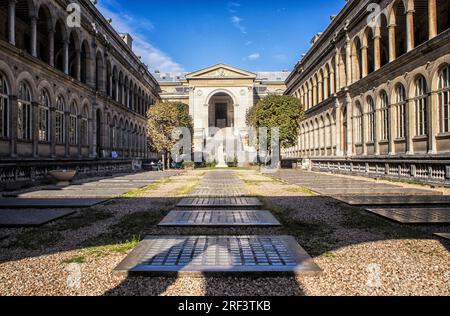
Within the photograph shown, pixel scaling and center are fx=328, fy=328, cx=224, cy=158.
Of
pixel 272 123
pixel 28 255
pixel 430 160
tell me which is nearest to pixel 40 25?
pixel 272 123

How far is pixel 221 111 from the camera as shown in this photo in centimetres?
8675

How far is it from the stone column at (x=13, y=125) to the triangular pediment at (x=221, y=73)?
50.6 m

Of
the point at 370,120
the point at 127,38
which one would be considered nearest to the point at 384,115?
the point at 370,120

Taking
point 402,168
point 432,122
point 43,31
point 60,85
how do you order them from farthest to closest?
point 43,31
point 60,85
point 402,168
point 432,122

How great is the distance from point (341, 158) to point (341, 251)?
27686mm

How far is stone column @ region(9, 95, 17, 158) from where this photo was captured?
18812 millimetres

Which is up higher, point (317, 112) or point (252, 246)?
point (317, 112)

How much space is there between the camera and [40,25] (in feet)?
91.0

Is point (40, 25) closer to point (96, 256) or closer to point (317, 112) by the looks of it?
point (96, 256)

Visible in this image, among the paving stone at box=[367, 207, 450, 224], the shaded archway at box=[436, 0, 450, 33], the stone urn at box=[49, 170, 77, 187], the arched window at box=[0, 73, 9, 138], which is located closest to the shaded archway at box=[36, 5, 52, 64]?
→ the arched window at box=[0, 73, 9, 138]

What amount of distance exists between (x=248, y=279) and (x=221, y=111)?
3293 inches

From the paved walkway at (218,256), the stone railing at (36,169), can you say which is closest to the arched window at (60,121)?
the stone railing at (36,169)

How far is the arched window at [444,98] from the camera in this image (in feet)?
57.5

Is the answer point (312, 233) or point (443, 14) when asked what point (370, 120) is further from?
point (312, 233)
